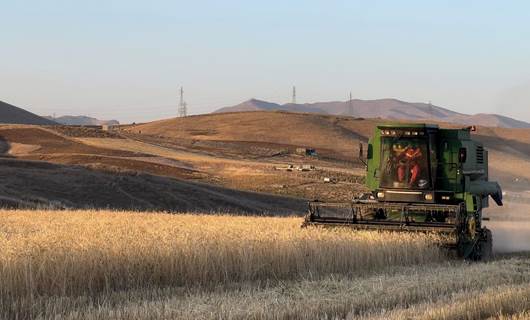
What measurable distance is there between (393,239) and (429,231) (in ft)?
4.73

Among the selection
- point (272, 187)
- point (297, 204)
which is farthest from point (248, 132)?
point (297, 204)

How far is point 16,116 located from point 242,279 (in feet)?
599

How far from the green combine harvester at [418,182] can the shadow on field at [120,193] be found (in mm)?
17957

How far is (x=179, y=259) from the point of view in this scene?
38.1 feet

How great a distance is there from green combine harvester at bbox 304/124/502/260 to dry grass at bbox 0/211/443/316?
2263 mm

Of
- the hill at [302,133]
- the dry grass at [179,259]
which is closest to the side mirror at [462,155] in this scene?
the dry grass at [179,259]

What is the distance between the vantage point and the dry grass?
9.97 metres

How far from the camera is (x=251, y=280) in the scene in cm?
1210

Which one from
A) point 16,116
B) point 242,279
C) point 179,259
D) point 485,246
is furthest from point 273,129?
point 179,259

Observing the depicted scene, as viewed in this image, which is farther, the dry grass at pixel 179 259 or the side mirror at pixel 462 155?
the side mirror at pixel 462 155

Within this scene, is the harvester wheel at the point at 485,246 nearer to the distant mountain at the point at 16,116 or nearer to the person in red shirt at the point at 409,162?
the person in red shirt at the point at 409,162

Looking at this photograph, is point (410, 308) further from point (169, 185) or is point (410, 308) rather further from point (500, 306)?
point (169, 185)

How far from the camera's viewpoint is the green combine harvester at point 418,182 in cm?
1780

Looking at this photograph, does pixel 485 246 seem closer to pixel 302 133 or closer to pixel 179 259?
pixel 179 259
